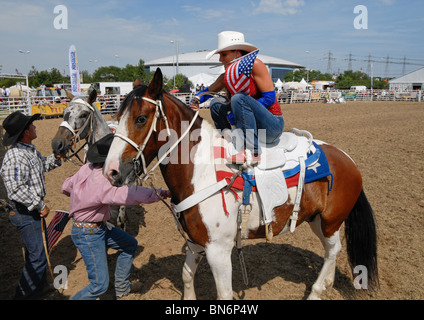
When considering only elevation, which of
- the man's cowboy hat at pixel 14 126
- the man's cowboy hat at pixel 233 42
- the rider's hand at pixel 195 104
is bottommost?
the man's cowboy hat at pixel 14 126

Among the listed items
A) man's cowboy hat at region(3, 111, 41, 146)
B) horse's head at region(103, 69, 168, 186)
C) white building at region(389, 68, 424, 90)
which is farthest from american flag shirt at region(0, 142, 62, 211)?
white building at region(389, 68, 424, 90)

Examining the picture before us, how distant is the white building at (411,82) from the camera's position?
5969 cm

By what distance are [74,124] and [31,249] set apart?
199 centimetres

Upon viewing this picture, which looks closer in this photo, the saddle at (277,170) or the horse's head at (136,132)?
the horse's head at (136,132)

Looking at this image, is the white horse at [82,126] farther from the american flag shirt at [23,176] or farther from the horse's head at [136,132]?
the horse's head at [136,132]

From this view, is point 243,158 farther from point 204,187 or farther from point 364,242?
point 364,242

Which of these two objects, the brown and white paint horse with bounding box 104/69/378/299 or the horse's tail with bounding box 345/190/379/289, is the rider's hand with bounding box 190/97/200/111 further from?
the horse's tail with bounding box 345/190/379/289

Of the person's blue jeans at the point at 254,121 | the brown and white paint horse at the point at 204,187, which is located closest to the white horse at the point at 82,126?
the brown and white paint horse at the point at 204,187

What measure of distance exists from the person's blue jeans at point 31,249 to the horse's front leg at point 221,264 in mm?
2190

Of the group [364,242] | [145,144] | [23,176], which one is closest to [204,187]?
[145,144]

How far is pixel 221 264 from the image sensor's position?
279 cm

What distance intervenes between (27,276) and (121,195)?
1750 mm

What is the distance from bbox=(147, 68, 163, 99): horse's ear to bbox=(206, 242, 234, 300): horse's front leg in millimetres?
1436
